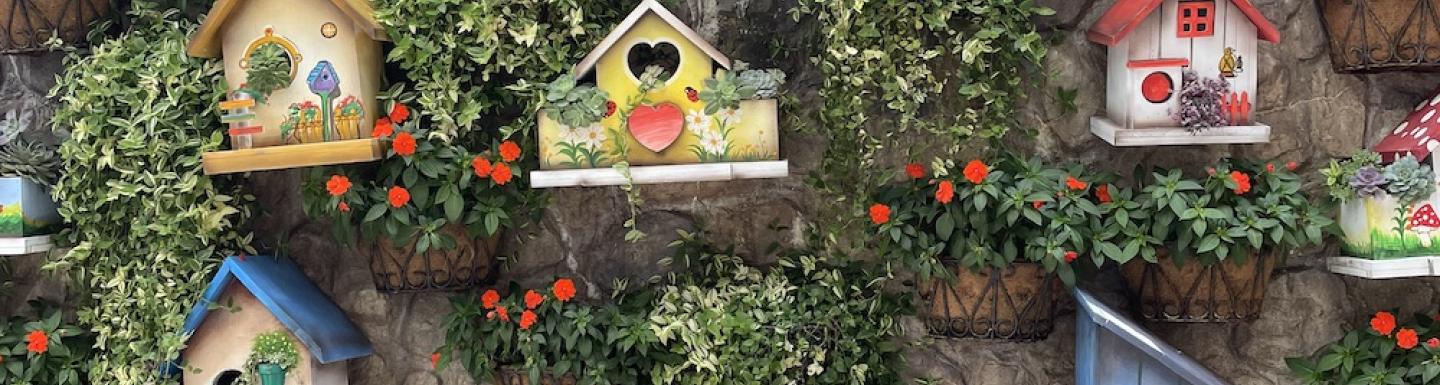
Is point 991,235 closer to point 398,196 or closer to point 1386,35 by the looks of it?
point 1386,35

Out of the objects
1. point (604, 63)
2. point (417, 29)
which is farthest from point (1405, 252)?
point (417, 29)

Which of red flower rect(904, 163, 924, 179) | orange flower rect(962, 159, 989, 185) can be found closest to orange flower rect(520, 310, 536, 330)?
red flower rect(904, 163, 924, 179)

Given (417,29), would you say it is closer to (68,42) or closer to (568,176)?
(568,176)

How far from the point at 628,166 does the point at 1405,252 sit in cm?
173

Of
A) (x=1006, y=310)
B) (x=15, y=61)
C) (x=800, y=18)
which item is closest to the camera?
(x=1006, y=310)

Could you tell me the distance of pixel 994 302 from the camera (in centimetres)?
295

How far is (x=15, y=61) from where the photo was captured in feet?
11.1

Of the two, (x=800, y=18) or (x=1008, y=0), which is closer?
(x=1008, y=0)

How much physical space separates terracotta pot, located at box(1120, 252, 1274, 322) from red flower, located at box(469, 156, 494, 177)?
61.1 inches

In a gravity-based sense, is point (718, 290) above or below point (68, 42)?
below

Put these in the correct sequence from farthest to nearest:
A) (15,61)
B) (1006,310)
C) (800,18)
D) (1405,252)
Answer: (15,61)
(800,18)
(1006,310)
(1405,252)

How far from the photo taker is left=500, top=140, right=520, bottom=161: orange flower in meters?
2.88

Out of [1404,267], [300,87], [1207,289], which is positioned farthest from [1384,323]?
[300,87]

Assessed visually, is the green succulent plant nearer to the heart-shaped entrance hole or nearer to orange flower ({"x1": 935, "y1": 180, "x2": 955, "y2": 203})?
the heart-shaped entrance hole
